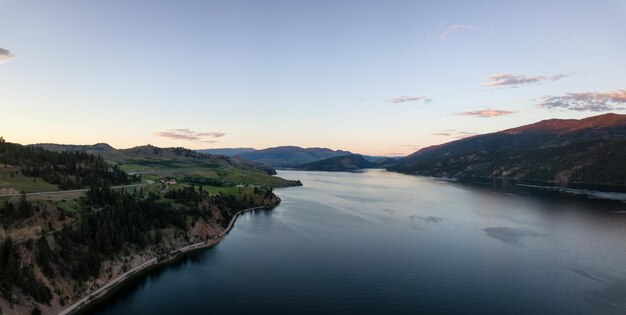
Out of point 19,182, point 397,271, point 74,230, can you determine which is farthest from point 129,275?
point 397,271

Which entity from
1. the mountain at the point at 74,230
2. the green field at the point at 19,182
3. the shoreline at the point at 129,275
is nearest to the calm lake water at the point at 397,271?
the shoreline at the point at 129,275

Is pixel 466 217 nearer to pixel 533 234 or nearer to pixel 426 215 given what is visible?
pixel 426 215

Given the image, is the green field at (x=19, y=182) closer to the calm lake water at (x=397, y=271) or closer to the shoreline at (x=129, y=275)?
the shoreline at (x=129, y=275)

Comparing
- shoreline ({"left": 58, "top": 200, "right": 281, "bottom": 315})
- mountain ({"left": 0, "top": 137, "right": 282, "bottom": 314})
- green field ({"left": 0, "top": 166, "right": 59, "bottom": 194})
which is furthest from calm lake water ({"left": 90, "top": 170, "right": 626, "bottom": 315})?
green field ({"left": 0, "top": 166, "right": 59, "bottom": 194})

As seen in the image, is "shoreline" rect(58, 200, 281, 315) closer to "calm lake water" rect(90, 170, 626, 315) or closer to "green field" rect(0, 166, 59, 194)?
"calm lake water" rect(90, 170, 626, 315)

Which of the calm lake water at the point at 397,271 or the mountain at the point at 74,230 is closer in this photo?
the mountain at the point at 74,230

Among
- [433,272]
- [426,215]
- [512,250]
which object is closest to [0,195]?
[433,272]

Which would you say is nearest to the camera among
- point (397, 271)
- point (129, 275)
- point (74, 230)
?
point (74, 230)

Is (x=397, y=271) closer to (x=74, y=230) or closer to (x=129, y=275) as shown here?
(x=129, y=275)
